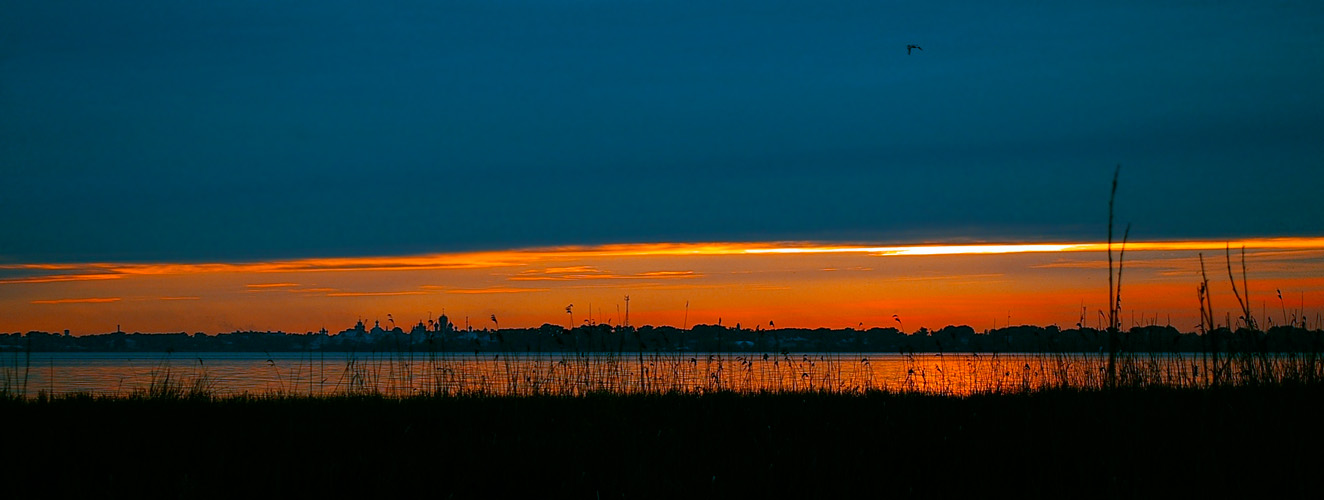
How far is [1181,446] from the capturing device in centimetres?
668

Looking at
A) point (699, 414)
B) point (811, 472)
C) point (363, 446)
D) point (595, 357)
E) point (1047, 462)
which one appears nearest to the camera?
point (811, 472)

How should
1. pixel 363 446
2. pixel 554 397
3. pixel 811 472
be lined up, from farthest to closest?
pixel 554 397 → pixel 363 446 → pixel 811 472

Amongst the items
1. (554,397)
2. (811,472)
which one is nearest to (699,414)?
(554,397)

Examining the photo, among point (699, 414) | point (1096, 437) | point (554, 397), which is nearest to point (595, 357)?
point (554, 397)

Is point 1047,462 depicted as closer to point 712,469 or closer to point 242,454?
point 712,469

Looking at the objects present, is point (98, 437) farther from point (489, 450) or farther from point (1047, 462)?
point (1047, 462)

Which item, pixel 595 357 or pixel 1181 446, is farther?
pixel 595 357

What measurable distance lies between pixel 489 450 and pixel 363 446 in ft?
3.09

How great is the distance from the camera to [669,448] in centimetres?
680

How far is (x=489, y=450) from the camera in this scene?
6641 mm

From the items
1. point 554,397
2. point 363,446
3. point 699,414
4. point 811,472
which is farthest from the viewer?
point 554,397

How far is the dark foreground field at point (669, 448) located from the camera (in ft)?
18.5

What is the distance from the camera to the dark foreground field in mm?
5629

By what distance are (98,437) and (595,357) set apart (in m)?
7.39
